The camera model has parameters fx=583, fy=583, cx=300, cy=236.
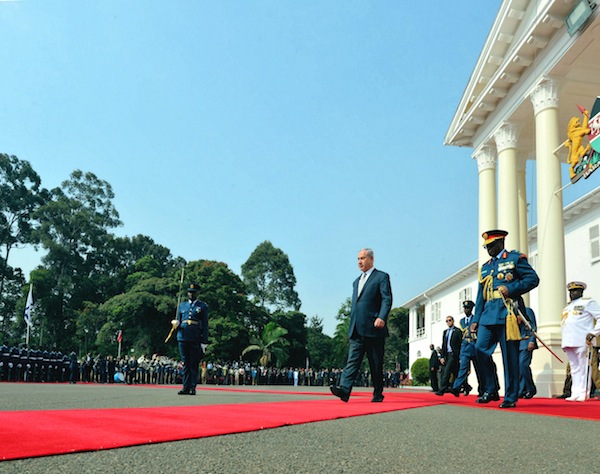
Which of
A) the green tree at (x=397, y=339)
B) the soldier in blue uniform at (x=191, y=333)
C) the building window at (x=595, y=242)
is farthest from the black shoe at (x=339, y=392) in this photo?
the green tree at (x=397, y=339)

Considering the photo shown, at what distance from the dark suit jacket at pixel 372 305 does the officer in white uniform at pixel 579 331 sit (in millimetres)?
4849

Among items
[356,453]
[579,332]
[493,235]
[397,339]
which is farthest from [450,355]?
[397,339]

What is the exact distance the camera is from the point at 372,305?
7.49m

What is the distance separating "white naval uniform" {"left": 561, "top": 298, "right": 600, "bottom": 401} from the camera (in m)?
10.3

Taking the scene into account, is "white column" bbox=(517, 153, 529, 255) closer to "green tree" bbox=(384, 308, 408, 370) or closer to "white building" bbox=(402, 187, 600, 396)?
"white building" bbox=(402, 187, 600, 396)

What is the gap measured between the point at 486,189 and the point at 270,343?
32.3 m

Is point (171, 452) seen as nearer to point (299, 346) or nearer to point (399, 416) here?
point (399, 416)

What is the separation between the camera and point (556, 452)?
324 centimetres

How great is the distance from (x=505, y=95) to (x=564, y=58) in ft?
11.7

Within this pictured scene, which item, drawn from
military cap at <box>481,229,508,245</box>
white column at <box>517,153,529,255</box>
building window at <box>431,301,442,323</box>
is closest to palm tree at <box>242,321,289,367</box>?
building window at <box>431,301,442,323</box>

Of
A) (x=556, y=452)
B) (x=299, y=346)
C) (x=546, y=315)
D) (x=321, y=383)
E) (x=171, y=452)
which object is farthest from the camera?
(x=299, y=346)

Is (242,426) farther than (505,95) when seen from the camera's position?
No

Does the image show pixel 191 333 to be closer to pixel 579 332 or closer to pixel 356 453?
pixel 356 453

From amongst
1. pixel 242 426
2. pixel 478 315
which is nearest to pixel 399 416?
pixel 242 426
